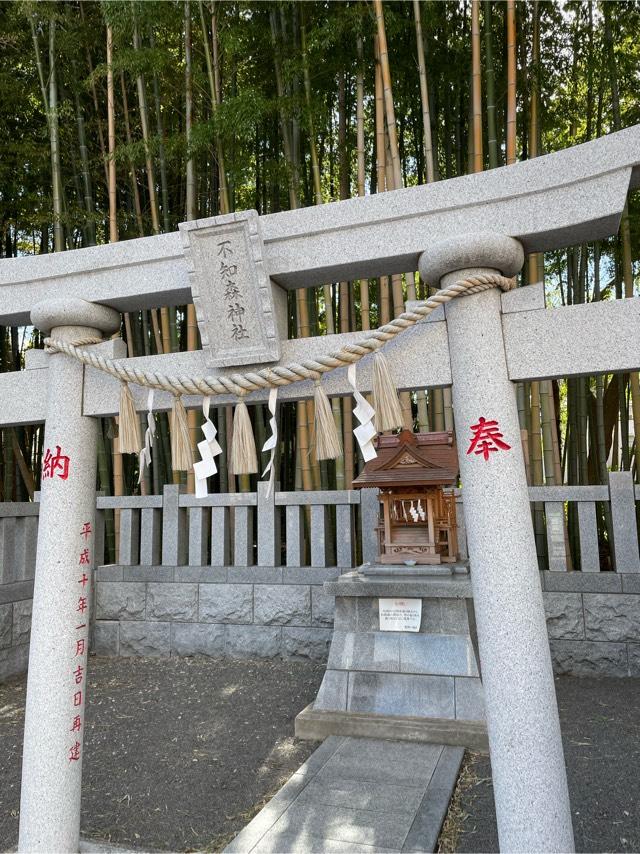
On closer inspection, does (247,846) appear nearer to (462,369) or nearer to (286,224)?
(462,369)

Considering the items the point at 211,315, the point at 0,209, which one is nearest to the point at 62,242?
the point at 0,209

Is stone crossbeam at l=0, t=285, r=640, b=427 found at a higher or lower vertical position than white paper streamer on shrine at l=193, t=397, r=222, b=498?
higher

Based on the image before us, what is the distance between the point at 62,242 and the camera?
5.54 metres

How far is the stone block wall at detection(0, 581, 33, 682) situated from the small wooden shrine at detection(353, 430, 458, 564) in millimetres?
2914

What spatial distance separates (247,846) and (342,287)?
182 inches

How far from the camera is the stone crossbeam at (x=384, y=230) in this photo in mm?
1658

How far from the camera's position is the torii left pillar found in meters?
1.92

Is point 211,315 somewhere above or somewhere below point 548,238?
below

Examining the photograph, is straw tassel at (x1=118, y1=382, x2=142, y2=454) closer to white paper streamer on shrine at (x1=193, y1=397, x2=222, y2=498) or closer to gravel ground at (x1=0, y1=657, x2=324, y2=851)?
white paper streamer on shrine at (x1=193, y1=397, x2=222, y2=498)

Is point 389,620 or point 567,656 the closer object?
point 389,620

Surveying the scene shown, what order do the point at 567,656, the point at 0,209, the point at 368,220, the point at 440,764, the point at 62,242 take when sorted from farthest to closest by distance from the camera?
the point at 0,209 < the point at 62,242 < the point at 567,656 < the point at 440,764 < the point at 368,220

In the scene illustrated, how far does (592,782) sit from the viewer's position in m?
2.69

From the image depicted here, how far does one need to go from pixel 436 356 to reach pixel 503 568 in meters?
0.69

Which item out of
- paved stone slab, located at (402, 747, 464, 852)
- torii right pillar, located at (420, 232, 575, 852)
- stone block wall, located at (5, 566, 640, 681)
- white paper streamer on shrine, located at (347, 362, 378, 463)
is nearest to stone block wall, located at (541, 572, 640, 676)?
stone block wall, located at (5, 566, 640, 681)
